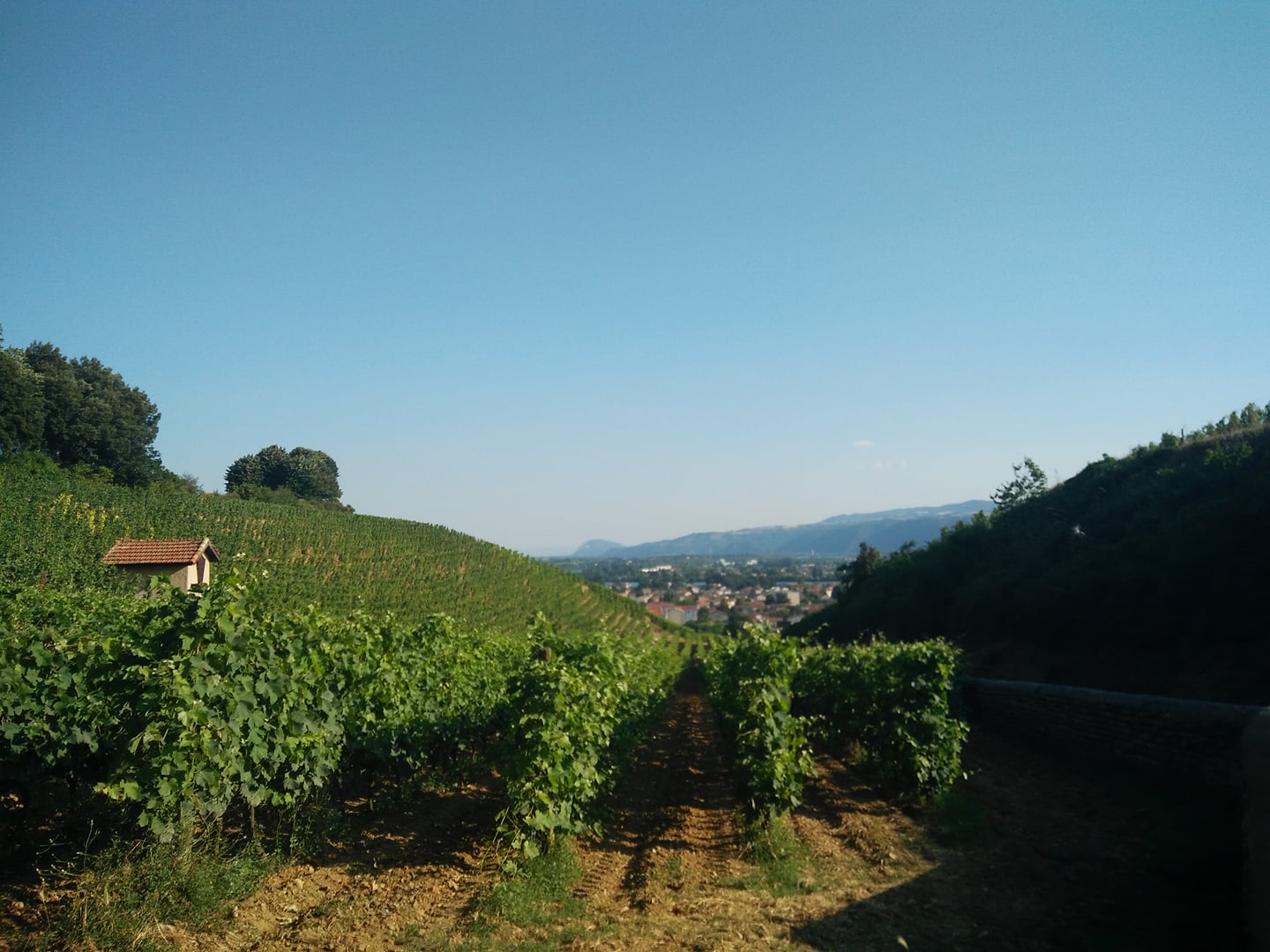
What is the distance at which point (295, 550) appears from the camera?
38625 millimetres

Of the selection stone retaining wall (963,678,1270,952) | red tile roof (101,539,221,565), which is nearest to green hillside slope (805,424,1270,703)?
stone retaining wall (963,678,1270,952)

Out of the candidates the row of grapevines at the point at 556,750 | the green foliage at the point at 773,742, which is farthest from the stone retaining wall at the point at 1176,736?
the row of grapevines at the point at 556,750

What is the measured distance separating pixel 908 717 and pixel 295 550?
35.6 m

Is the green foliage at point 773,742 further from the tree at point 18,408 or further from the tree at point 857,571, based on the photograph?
the tree at point 18,408

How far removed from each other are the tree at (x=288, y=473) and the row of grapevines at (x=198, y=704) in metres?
86.9

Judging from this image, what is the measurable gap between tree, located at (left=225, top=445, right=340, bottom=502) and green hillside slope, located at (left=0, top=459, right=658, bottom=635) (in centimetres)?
4186

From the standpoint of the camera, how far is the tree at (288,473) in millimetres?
90625

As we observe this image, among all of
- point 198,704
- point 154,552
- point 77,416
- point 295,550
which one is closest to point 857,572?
point 295,550

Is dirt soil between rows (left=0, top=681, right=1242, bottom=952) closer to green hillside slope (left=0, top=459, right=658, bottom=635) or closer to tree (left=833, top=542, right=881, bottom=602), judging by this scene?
green hillside slope (left=0, top=459, right=658, bottom=635)

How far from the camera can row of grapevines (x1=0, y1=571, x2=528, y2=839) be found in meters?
5.54

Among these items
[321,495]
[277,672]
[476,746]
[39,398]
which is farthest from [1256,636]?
[321,495]

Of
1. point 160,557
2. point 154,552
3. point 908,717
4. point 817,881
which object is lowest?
point 817,881

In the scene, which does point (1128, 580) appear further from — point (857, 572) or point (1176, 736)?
point (857, 572)

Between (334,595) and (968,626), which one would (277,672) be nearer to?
(968,626)
